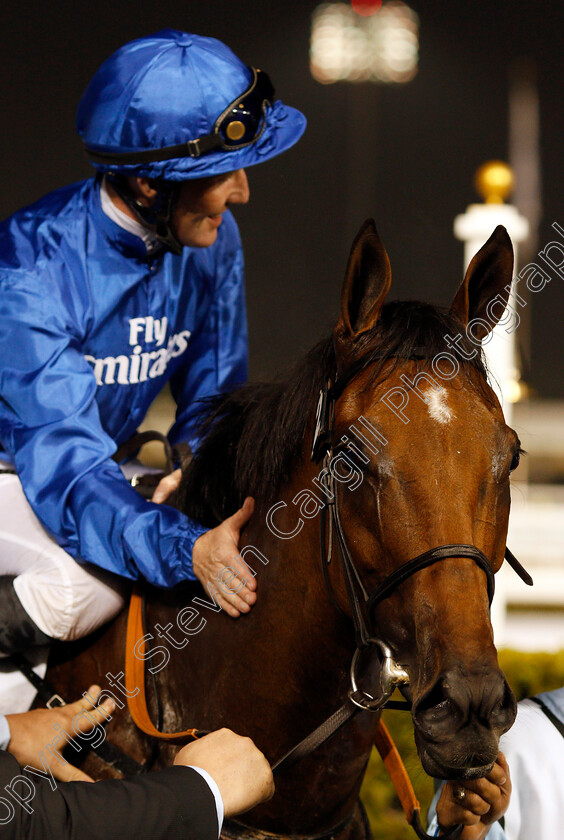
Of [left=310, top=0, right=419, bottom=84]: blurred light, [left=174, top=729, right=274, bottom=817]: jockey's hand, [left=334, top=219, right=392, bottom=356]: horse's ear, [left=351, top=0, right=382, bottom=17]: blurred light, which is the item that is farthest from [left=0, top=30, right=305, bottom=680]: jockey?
[left=351, top=0, right=382, bottom=17]: blurred light

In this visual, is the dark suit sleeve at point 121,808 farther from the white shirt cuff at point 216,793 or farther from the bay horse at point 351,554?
the bay horse at point 351,554

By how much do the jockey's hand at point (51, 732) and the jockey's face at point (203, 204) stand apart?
971 mm

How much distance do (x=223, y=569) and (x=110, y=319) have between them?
0.67 meters

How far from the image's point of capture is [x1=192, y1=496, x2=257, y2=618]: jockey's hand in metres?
1.50

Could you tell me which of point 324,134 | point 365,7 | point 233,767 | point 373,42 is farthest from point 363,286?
point 365,7

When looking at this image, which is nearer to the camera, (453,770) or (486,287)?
(453,770)

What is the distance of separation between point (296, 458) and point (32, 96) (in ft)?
13.6

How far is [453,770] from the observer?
1148 millimetres

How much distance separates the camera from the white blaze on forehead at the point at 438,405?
125 cm

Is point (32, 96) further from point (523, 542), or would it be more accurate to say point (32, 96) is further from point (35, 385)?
point (523, 542)

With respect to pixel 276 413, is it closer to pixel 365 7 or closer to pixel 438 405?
pixel 438 405


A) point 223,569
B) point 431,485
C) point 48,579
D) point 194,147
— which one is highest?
point 194,147

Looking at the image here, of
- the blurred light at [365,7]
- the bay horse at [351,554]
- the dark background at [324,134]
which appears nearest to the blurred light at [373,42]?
the blurred light at [365,7]

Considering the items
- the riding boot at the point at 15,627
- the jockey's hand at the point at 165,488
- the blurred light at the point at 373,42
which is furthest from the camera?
the blurred light at the point at 373,42
